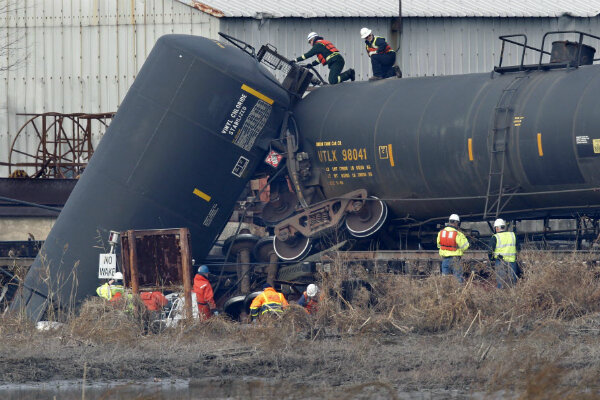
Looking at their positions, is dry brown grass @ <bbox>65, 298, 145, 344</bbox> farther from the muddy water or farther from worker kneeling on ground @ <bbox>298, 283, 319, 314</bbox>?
worker kneeling on ground @ <bbox>298, 283, 319, 314</bbox>

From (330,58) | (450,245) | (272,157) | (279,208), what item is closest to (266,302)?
(450,245)

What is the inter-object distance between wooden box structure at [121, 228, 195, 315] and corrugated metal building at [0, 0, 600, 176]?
10.6 meters

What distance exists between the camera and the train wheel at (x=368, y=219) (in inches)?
627

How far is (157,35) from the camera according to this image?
25.4m

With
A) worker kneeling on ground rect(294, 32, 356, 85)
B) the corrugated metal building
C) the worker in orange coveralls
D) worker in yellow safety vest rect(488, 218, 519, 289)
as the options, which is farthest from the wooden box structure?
the corrugated metal building

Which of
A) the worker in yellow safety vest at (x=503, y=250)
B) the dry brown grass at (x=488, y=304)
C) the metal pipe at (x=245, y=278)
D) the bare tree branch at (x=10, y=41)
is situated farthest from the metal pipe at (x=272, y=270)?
the bare tree branch at (x=10, y=41)

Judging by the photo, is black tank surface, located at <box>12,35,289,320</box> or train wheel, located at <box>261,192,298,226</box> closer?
black tank surface, located at <box>12,35,289,320</box>

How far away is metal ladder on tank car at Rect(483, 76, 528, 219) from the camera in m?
14.4

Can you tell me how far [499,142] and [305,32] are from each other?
12.0 meters

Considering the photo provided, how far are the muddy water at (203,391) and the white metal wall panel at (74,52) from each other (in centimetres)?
1525

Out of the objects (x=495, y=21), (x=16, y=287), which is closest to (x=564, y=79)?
(x=16, y=287)

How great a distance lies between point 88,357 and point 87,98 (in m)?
14.8

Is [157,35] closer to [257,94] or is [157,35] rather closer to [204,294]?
[257,94]

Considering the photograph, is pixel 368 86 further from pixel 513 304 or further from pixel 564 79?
pixel 513 304
